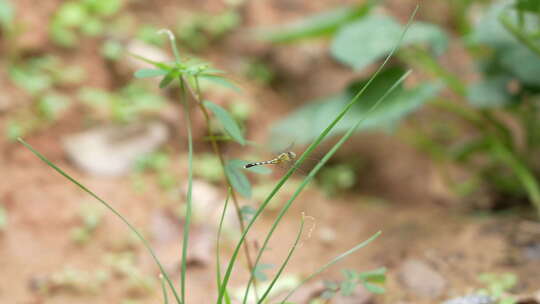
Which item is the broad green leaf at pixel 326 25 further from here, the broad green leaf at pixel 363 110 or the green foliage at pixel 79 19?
the green foliage at pixel 79 19

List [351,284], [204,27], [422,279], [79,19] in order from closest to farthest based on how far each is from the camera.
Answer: [351,284] → [422,279] → [79,19] → [204,27]

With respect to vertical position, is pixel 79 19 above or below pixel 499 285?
above

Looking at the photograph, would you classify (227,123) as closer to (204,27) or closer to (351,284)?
(351,284)

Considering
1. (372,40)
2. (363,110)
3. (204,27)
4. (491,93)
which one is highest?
(204,27)

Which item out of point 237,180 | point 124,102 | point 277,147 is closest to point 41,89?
point 124,102

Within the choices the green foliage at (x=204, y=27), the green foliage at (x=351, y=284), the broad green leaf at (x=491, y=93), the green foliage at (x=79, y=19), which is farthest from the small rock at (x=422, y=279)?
the green foliage at (x=79, y=19)

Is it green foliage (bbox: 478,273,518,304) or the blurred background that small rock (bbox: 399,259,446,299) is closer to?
the blurred background

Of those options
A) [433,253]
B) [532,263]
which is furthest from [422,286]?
[532,263]

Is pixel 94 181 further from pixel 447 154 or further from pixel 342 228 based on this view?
pixel 447 154
